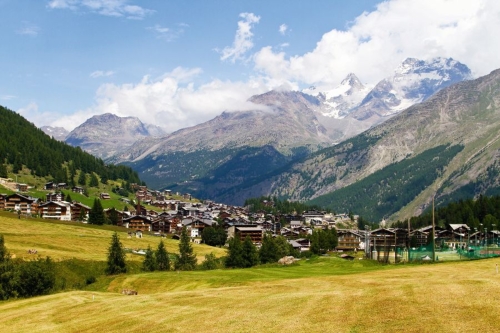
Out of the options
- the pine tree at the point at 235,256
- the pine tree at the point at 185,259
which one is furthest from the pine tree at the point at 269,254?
the pine tree at the point at 185,259

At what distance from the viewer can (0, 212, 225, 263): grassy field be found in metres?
124

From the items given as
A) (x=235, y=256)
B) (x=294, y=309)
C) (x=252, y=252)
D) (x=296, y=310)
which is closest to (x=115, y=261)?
(x=235, y=256)

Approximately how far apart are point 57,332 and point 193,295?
1462 cm

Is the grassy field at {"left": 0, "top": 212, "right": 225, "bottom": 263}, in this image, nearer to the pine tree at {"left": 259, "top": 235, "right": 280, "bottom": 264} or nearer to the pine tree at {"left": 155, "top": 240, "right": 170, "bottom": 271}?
the pine tree at {"left": 155, "top": 240, "right": 170, "bottom": 271}

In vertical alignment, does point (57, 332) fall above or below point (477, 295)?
below

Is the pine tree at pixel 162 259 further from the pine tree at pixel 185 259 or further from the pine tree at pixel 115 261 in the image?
the pine tree at pixel 115 261

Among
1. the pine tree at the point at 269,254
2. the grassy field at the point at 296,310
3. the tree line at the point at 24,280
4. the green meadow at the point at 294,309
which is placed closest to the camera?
the grassy field at the point at 296,310

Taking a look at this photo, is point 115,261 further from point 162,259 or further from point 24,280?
point 24,280

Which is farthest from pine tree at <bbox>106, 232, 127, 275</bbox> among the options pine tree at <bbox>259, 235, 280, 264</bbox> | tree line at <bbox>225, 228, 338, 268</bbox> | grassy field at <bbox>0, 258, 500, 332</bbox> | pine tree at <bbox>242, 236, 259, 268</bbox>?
grassy field at <bbox>0, 258, 500, 332</bbox>

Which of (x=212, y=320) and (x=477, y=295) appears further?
(x=212, y=320)

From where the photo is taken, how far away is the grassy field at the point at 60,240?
406 ft

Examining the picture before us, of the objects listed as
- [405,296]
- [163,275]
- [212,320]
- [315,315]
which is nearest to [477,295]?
[405,296]

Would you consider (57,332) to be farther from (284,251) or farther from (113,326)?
(284,251)

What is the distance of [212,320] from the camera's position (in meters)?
41.7
